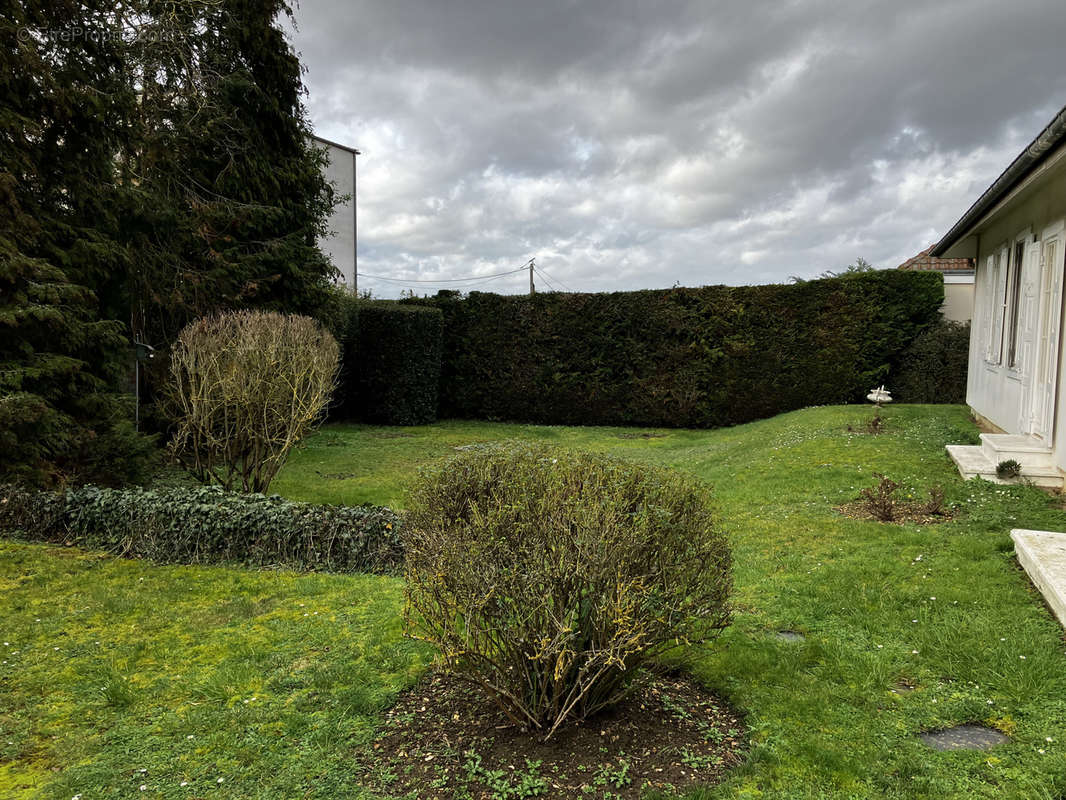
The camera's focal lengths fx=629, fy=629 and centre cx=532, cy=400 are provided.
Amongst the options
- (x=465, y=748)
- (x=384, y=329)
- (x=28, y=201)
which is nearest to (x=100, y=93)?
(x=28, y=201)

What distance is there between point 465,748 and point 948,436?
367 inches

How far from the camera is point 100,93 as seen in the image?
805cm

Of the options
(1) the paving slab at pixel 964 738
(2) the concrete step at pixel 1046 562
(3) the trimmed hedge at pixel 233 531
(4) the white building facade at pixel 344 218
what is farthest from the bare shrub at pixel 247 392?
(4) the white building facade at pixel 344 218

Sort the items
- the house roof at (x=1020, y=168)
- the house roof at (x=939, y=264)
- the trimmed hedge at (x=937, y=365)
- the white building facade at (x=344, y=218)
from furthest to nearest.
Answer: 1. the white building facade at (x=344, y=218)
2. the house roof at (x=939, y=264)
3. the trimmed hedge at (x=937, y=365)
4. the house roof at (x=1020, y=168)

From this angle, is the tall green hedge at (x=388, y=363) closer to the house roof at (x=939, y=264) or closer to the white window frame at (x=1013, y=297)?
the white window frame at (x=1013, y=297)

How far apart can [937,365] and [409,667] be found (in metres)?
13.3

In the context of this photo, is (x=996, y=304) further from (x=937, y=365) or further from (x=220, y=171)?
(x=220, y=171)

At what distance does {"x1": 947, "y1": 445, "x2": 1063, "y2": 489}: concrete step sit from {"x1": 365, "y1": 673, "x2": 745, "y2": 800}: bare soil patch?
5608 millimetres

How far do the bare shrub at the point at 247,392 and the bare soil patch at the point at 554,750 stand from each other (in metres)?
4.71

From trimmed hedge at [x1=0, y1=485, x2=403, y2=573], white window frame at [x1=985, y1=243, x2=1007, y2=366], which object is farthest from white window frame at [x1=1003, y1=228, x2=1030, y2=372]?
trimmed hedge at [x1=0, y1=485, x2=403, y2=573]

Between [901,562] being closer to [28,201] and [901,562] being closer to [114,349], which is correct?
[114,349]

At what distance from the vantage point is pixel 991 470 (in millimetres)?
6887

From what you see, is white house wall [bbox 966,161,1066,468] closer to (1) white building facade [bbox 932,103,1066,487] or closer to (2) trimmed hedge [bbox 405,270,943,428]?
(1) white building facade [bbox 932,103,1066,487]

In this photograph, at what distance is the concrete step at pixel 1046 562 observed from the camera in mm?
3670
